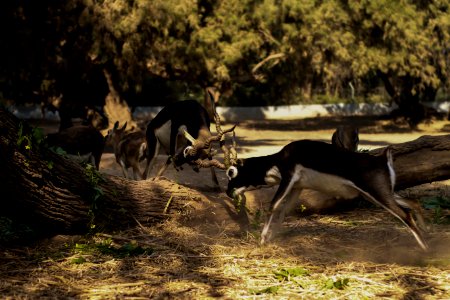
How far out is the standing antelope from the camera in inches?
292

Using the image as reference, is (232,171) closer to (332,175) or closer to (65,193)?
(332,175)

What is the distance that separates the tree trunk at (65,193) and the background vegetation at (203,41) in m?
13.1

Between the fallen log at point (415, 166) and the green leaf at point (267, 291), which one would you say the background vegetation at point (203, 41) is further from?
the green leaf at point (267, 291)

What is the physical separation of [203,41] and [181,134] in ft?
38.8

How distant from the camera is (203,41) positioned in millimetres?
22578

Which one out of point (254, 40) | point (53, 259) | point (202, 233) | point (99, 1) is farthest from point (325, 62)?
point (53, 259)

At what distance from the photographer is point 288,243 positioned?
7.89m

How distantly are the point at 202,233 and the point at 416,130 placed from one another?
89.9 ft

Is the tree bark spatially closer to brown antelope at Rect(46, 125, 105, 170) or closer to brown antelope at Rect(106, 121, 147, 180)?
brown antelope at Rect(106, 121, 147, 180)

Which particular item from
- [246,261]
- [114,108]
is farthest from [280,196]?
[114,108]

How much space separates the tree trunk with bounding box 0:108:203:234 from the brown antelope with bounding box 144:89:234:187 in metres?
0.71

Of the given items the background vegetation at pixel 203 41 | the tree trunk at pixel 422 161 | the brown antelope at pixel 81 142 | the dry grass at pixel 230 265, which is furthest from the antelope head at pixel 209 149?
the background vegetation at pixel 203 41

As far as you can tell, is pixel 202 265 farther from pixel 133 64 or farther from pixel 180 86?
pixel 180 86

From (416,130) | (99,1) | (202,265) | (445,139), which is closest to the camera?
(202,265)
